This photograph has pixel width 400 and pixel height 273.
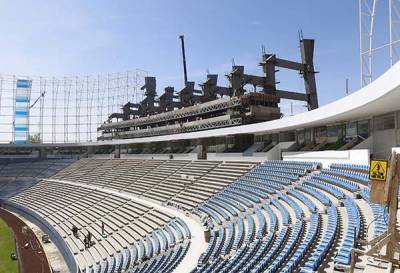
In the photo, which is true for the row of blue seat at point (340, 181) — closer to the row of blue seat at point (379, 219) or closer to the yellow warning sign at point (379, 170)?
the row of blue seat at point (379, 219)

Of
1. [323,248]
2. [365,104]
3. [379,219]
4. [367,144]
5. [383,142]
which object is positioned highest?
[365,104]

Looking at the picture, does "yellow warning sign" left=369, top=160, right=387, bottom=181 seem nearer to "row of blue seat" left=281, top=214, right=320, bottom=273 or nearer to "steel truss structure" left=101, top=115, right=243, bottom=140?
"row of blue seat" left=281, top=214, right=320, bottom=273

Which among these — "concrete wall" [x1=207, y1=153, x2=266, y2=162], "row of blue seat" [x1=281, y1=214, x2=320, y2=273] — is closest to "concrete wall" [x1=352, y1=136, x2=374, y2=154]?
"concrete wall" [x1=207, y1=153, x2=266, y2=162]

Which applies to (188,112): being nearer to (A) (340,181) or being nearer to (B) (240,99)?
(B) (240,99)

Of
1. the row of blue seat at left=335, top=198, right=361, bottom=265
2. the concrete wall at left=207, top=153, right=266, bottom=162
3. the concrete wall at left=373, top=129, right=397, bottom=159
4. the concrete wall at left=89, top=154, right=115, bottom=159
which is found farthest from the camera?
the concrete wall at left=89, top=154, right=115, bottom=159

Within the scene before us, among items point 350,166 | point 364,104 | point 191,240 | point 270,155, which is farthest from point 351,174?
point 270,155

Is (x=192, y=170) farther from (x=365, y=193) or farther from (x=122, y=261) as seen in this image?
(x=365, y=193)

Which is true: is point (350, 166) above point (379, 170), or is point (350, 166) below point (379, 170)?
below

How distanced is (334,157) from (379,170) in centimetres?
1982

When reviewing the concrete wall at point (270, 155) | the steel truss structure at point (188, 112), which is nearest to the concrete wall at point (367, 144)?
the concrete wall at point (270, 155)

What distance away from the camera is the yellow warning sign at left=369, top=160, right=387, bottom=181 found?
873 centimetres

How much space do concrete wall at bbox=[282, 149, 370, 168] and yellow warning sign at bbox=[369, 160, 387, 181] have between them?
16.9 meters

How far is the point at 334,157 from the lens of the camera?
27.6 metres

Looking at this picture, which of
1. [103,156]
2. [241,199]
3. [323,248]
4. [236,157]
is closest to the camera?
[323,248]
